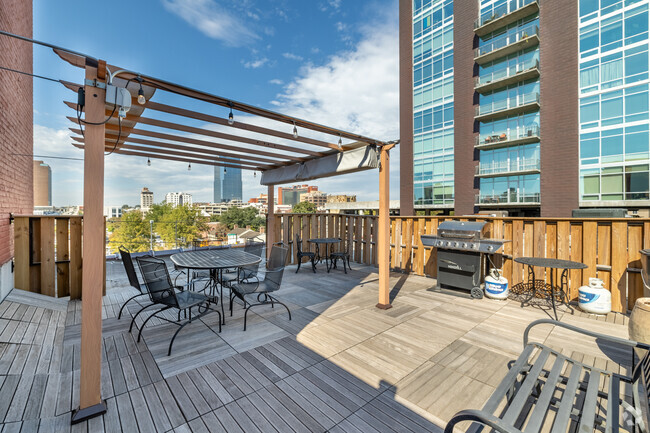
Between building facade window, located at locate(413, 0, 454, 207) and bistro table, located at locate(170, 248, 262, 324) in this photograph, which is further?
building facade window, located at locate(413, 0, 454, 207)

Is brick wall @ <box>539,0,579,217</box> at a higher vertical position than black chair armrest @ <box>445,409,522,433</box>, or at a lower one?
higher

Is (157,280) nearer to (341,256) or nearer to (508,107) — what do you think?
(341,256)

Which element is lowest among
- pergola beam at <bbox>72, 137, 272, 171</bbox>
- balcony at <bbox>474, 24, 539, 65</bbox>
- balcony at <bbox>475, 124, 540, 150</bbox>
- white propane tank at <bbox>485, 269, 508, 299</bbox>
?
white propane tank at <bbox>485, 269, 508, 299</bbox>

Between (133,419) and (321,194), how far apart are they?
100m

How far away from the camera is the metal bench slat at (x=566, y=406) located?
1153 millimetres

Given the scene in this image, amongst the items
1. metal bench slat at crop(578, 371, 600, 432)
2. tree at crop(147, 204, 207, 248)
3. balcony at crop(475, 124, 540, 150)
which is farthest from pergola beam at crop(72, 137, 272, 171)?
tree at crop(147, 204, 207, 248)

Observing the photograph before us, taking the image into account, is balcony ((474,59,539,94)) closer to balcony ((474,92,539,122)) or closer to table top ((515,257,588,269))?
balcony ((474,92,539,122))

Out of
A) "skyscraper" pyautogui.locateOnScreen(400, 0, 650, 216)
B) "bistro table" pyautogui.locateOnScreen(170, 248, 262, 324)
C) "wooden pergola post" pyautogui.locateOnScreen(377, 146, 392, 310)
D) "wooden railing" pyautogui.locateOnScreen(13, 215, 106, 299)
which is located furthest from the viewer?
"skyscraper" pyautogui.locateOnScreen(400, 0, 650, 216)

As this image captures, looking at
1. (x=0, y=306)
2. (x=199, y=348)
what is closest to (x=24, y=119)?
(x=0, y=306)

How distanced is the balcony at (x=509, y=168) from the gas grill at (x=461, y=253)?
1412cm

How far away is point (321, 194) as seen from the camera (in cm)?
10125

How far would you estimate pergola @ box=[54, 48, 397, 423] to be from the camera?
5.68 ft

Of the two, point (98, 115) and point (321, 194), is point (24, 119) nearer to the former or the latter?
point (98, 115)

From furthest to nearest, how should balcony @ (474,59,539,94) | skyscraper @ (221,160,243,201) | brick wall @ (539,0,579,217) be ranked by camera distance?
skyscraper @ (221,160,243,201), balcony @ (474,59,539,94), brick wall @ (539,0,579,217)
